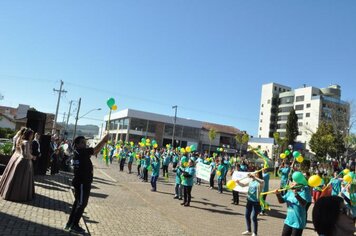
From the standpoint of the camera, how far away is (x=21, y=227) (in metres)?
6.50

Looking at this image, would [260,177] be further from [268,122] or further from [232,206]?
[268,122]

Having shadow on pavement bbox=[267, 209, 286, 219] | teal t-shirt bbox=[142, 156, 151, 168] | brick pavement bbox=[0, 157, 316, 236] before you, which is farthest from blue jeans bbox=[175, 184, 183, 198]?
teal t-shirt bbox=[142, 156, 151, 168]

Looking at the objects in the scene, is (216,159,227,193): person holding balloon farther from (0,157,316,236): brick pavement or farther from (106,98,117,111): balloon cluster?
(106,98,117,111): balloon cluster

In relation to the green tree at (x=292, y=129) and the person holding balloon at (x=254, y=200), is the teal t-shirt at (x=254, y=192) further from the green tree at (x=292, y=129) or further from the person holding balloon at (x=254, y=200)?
the green tree at (x=292, y=129)

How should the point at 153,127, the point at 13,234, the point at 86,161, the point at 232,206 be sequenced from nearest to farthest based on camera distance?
the point at 13,234
the point at 86,161
the point at 232,206
the point at 153,127

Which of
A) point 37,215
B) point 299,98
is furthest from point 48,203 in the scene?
point 299,98

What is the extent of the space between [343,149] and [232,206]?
137 feet

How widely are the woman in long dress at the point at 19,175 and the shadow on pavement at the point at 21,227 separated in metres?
1.42

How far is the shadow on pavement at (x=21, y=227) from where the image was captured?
6.20 meters

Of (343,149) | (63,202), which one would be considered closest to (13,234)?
(63,202)

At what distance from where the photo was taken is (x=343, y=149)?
161ft

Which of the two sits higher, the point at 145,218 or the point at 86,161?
the point at 86,161

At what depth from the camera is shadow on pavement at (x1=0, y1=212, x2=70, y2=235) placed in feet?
20.3

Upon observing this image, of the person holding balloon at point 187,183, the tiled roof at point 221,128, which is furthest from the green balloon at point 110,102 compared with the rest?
the tiled roof at point 221,128
